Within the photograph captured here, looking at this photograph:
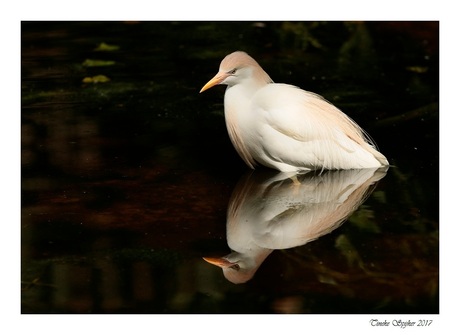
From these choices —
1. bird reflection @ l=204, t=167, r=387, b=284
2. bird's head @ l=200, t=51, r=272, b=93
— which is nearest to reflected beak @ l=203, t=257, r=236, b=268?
bird reflection @ l=204, t=167, r=387, b=284

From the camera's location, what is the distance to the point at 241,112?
6.34m

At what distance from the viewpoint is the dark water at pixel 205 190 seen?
16.1 ft

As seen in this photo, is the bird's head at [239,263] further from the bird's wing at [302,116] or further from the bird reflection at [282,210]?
the bird's wing at [302,116]

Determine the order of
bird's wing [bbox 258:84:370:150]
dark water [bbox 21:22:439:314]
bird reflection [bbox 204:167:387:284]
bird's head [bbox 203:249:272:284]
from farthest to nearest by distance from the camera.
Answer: bird's wing [bbox 258:84:370:150]
bird reflection [bbox 204:167:387:284]
bird's head [bbox 203:249:272:284]
dark water [bbox 21:22:439:314]

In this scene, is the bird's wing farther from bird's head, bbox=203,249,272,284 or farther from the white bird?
bird's head, bbox=203,249,272,284

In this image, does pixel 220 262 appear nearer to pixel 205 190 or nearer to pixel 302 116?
pixel 205 190

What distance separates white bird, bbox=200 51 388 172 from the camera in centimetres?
631

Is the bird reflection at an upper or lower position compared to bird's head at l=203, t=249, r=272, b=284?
upper

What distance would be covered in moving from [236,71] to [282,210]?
1191mm

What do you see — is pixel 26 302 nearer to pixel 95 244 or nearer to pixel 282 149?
pixel 95 244

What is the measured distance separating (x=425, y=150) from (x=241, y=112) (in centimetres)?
178

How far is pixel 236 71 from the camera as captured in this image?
20.8ft

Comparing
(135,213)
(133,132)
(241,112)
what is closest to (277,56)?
(133,132)

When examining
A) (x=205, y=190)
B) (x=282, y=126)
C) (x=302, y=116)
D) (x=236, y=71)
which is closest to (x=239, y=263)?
(x=205, y=190)
